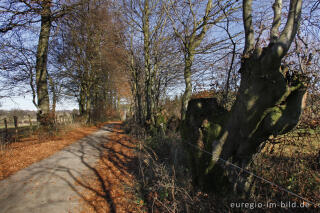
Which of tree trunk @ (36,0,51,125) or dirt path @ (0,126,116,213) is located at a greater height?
tree trunk @ (36,0,51,125)

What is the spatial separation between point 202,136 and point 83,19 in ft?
29.3

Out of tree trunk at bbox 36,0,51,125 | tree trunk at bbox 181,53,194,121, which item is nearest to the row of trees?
tree trunk at bbox 36,0,51,125

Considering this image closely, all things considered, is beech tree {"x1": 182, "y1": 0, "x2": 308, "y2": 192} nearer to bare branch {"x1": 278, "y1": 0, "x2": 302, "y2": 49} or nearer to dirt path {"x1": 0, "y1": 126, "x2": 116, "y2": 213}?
bare branch {"x1": 278, "y1": 0, "x2": 302, "y2": 49}

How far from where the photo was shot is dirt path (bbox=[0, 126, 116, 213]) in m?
2.96

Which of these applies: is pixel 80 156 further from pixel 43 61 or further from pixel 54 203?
pixel 43 61

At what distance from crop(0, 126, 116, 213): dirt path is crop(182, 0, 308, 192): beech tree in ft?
9.32

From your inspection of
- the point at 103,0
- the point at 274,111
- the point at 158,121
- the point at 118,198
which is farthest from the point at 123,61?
the point at 274,111

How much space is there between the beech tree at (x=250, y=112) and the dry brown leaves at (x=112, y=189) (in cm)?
168

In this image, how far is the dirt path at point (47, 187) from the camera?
2965 millimetres

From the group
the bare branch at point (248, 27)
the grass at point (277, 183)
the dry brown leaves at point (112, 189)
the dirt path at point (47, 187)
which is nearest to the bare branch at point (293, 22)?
the bare branch at point (248, 27)

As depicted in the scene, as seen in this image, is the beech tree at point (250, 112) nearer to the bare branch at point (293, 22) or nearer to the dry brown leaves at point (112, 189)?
the bare branch at point (293, 22)

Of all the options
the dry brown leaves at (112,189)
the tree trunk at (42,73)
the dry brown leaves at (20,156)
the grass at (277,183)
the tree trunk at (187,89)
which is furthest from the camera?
the tree trunk at (42,73)

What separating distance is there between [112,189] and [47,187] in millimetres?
1532

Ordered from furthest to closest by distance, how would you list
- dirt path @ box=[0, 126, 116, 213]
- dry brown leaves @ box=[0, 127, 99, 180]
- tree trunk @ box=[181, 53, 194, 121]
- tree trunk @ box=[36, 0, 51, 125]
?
tree trunk @ box=[36, 0, 51, 125] < tree trunk @ box=[181, 53, 194, 121] < dry brown leaves @ box=[0, 127, 99, 180] < dirt path @ box=[0, 126, 116, 213]
